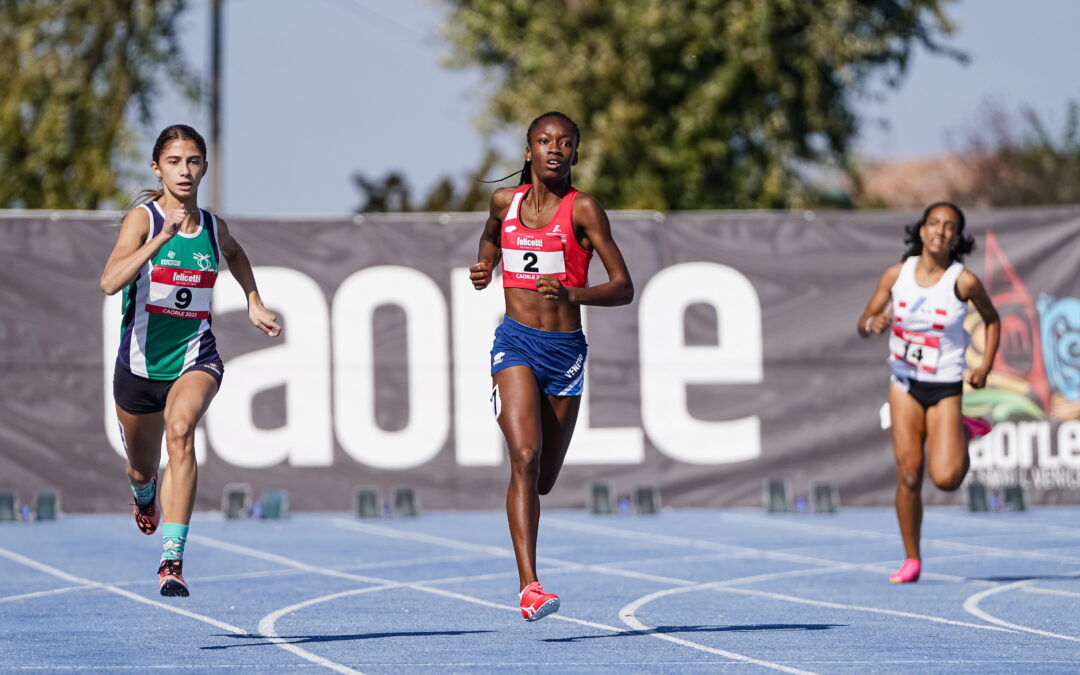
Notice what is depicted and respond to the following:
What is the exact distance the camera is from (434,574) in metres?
11.3

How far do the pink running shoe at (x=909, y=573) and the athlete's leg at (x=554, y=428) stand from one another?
10.4 feet

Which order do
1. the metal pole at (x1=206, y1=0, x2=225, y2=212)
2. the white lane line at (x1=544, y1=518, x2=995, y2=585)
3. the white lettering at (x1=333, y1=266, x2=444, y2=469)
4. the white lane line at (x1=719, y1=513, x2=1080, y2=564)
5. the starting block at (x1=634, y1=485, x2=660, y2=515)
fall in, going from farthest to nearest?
1. the metal pole at (x1=206, y1=0, x2=225, y2=212)
2. the starting block at (x1=634, y1=485, x2=660, y2=515)
3. the white lettering at (x1=333, y1=266, x2=444, y2=469)
4. the white lane line at (x1=719, y1=513, x2=1080, y2=564)
5. the white lane line at (x1=544, y1=518, x2=995, y2=585)

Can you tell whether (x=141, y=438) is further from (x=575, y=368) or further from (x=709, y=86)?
(x=709, y=86)

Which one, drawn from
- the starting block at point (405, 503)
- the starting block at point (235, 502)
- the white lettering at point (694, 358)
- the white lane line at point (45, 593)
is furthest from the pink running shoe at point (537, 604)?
the white lettering at point (694, 358)

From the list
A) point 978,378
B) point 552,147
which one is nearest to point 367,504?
point 978,378

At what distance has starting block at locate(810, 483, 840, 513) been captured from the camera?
15.8 metres

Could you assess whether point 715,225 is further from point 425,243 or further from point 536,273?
point 536,273

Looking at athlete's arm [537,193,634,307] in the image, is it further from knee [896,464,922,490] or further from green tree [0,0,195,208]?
green tree [0,0,195,208]

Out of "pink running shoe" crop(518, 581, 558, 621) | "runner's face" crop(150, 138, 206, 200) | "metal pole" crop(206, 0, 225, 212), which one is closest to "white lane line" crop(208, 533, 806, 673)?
"pink running shoe" crop(518, 581, 558, 621)

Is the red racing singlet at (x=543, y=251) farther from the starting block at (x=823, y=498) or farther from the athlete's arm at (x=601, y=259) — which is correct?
the starting block at (x=823, y=498)

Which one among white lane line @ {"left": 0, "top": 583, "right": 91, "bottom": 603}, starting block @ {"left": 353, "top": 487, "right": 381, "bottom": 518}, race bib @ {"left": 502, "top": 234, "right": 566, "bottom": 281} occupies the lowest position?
white lane line @ {"left": 0, "top": 583, "right": 91, "bottom": 603}

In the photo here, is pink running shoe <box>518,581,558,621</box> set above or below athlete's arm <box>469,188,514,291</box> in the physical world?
below

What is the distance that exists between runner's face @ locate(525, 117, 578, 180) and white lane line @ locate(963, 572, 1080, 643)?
3.18m

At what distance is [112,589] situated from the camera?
10.3m
